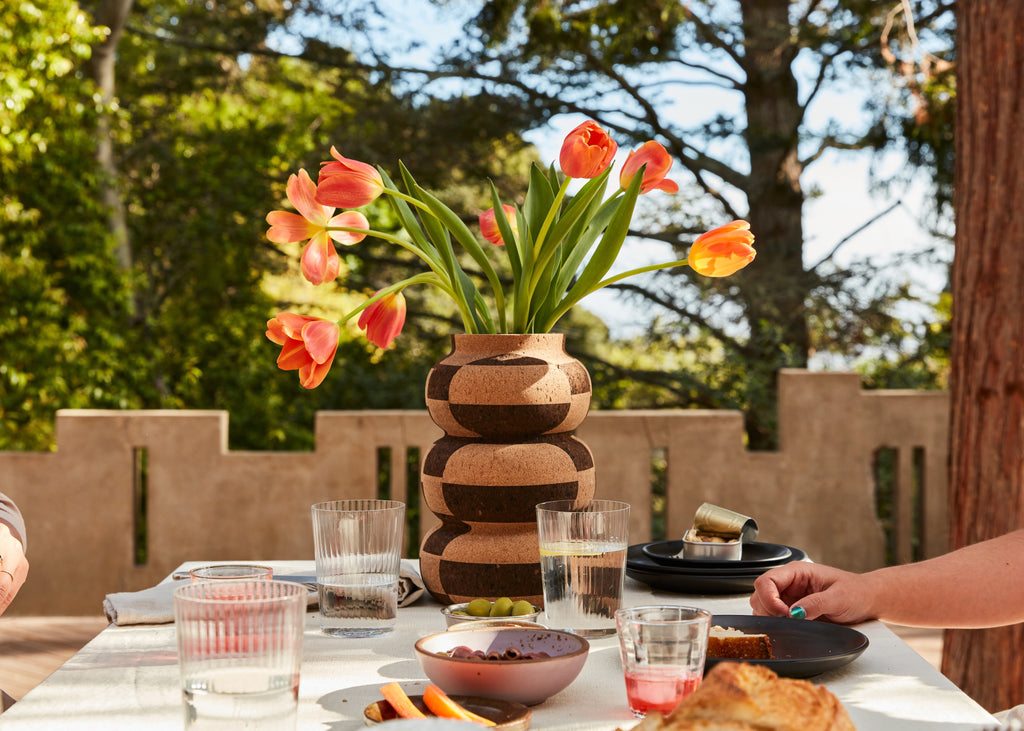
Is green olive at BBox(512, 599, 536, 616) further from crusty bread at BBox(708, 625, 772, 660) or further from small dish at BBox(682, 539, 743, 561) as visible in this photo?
small dish at BBox(682, 539, 743, 561)

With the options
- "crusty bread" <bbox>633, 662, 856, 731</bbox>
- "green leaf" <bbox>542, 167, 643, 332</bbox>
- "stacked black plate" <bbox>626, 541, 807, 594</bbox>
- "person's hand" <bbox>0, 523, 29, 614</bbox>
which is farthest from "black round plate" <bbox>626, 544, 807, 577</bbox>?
"person's hand" <bbox>0, 523, 29, 614</bbox>

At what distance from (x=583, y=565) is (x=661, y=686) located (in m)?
0.29

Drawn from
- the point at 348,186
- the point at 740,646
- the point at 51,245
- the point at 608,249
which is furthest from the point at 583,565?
the point at 51,245

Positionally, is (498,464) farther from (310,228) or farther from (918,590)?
(918,590)

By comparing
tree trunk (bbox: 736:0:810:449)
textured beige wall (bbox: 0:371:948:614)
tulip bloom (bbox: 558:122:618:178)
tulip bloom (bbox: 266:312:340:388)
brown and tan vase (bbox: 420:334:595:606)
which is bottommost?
textured beige wall (bbox: 0:371:948:614)

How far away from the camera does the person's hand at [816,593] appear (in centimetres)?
125

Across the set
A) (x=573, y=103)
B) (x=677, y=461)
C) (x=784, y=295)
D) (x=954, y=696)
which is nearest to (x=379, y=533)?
(x=954, y=696)

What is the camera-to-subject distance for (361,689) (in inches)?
41.4

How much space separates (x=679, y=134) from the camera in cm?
718

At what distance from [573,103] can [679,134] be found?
77 centimetres

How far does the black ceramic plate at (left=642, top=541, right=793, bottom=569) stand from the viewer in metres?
1.50

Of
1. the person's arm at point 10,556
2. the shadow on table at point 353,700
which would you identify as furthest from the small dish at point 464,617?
the person's arm at point 10,556

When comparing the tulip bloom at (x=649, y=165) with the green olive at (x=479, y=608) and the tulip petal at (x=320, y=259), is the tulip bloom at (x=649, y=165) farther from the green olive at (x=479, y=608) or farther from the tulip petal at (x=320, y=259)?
the green olive at (x=479, y=608)

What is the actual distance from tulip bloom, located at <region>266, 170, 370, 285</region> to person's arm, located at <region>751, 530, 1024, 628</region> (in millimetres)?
706
